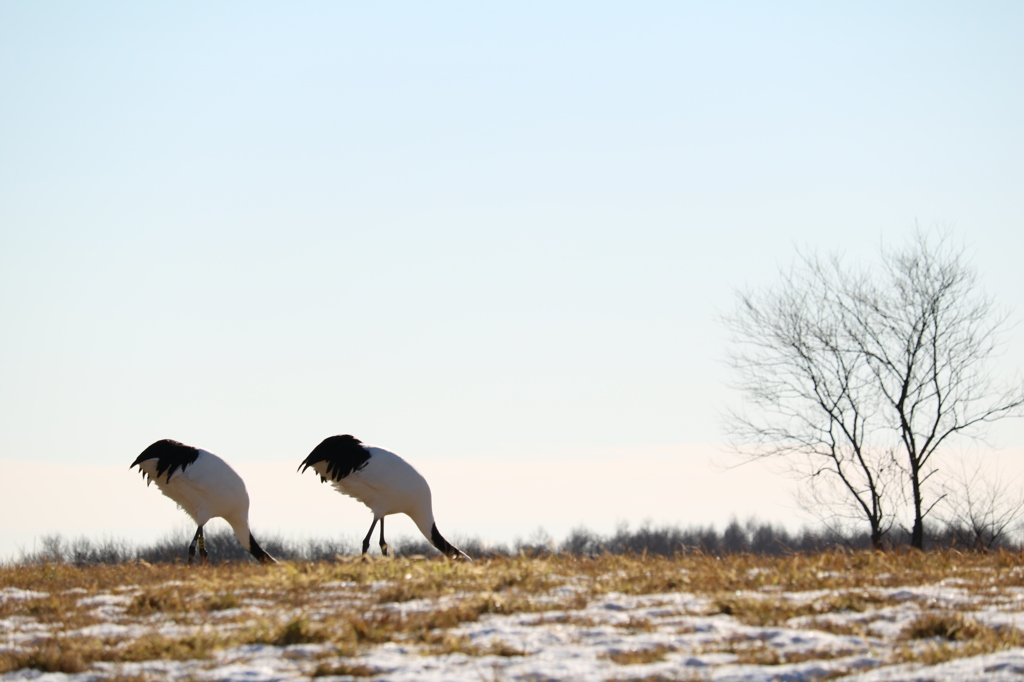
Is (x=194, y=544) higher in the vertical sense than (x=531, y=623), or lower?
higher

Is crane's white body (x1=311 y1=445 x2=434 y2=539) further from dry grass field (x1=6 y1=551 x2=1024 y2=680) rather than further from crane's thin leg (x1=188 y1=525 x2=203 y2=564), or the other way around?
dry grass field (x1=6 y1=551 x2=1024 y2=680)

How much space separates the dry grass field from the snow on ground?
0.02 metres

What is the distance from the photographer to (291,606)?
9094 mm

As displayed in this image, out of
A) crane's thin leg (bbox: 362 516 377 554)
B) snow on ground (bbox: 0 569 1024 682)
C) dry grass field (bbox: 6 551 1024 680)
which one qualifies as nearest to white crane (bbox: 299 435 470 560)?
crane's thin leg (bbox: 362 516 377 554)

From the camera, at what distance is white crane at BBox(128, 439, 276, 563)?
17.4 m

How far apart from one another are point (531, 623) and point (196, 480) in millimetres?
10707

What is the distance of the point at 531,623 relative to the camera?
27.0ft

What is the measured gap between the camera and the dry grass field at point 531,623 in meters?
7.00

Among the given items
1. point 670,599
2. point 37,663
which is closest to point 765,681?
point 670,599

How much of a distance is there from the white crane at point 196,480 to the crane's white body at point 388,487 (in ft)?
5.15

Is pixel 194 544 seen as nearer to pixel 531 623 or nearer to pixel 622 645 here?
pixel 531 623

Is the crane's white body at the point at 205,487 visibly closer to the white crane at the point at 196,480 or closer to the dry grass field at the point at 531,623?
the white crane at the point at 196,480

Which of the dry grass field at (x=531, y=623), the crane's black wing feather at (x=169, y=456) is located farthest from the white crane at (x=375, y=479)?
the dry grass field at (x=531, y=623)

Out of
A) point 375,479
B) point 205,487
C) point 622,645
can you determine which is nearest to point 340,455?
point 375,479
